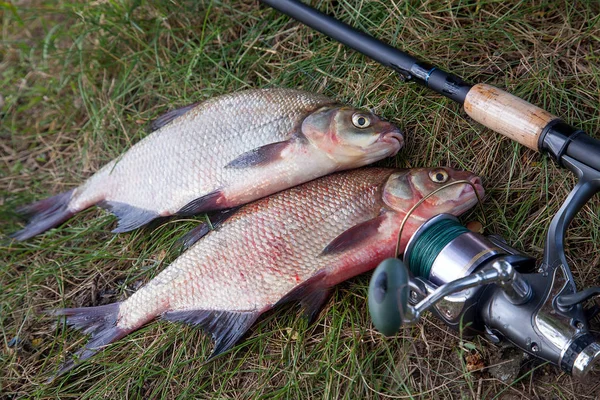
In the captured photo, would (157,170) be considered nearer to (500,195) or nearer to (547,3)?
(500,195)

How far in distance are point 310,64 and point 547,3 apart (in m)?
1.29

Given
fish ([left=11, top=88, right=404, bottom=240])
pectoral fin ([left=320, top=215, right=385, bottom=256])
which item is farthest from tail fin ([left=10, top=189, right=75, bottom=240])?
pectoral fin ([left=320, top=215, right=385, bottom=256])

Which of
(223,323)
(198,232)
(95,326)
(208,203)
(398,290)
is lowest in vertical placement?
(95,326)

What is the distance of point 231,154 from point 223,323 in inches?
33.6

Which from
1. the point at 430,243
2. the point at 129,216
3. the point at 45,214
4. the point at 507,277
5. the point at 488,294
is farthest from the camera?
the point at 45,214

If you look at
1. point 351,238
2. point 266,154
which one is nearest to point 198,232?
point 266,154

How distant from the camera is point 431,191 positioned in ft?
9.29

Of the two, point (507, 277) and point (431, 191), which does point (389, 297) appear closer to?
point (507, 277)

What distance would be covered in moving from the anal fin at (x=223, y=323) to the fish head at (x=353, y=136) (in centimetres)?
85

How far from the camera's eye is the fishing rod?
220 centimetres

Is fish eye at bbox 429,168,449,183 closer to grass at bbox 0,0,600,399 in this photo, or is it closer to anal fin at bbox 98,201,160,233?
grass at bbox 0,0,600,399

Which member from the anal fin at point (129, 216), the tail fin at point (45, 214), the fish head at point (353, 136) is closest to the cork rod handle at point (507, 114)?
the fish head at point (353, 136)

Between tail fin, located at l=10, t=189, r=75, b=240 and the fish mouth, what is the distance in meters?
1.86

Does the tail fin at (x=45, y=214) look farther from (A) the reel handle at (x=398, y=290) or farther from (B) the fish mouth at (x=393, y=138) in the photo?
(A) the reel handle at (x=398, y=290)
